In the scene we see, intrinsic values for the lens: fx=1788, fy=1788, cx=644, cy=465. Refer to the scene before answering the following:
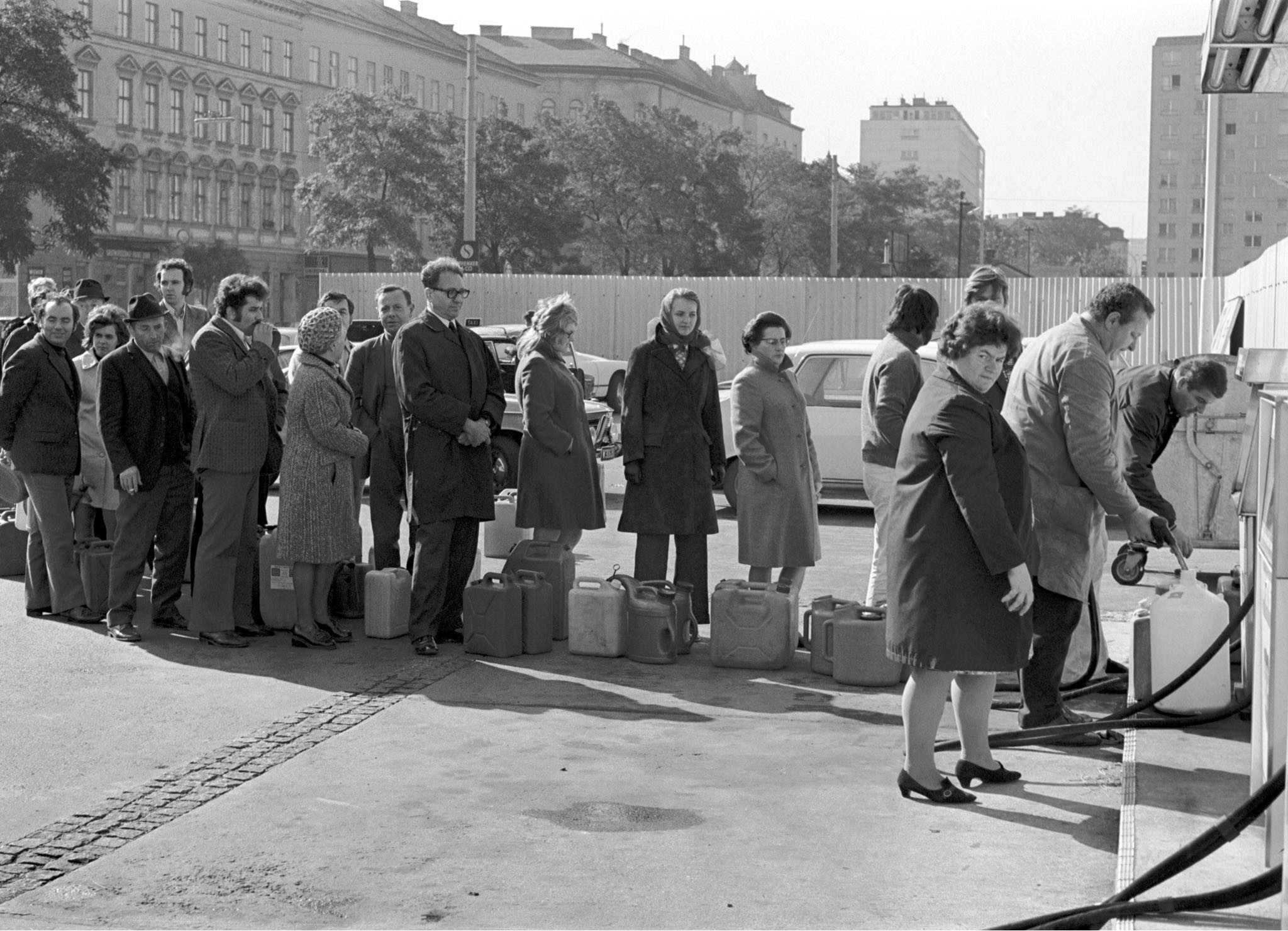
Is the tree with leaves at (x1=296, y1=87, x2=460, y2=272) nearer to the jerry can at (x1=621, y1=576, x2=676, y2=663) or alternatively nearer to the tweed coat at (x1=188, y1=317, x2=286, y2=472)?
the tweed coat at (x1=188, y1=317, x2=286, y2=472)

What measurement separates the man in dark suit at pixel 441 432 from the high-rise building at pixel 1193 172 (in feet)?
275

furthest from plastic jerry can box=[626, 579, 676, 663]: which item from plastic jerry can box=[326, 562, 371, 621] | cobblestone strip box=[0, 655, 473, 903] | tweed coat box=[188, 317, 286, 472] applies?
tweed coat box=[188, 317, 286, 472]

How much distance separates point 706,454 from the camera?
10.5 meters

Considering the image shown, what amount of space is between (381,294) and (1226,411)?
6493 mm

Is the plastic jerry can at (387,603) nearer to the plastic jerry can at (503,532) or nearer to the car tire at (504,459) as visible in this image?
the plastic jerry can at (503,532)

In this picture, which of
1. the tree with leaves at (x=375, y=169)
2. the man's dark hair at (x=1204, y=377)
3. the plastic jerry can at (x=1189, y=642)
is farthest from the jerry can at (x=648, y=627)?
the tree with leaves at (x=375, y=169)

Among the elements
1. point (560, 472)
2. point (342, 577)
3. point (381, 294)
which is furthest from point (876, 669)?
point (381, 294)

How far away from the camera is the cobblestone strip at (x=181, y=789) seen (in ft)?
19.6

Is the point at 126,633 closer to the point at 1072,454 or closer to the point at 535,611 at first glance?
the point at 535,611

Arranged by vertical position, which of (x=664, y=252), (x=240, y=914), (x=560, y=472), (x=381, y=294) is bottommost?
(x=240, y=914)

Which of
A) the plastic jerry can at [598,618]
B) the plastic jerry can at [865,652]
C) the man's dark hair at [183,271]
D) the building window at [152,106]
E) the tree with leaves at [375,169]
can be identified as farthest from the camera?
the building window at [152,106]

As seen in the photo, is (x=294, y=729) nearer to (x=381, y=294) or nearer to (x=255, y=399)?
(x=255, y=399)

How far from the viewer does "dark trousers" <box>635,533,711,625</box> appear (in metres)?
10.5

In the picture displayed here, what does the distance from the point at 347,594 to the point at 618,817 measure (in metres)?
4.87
